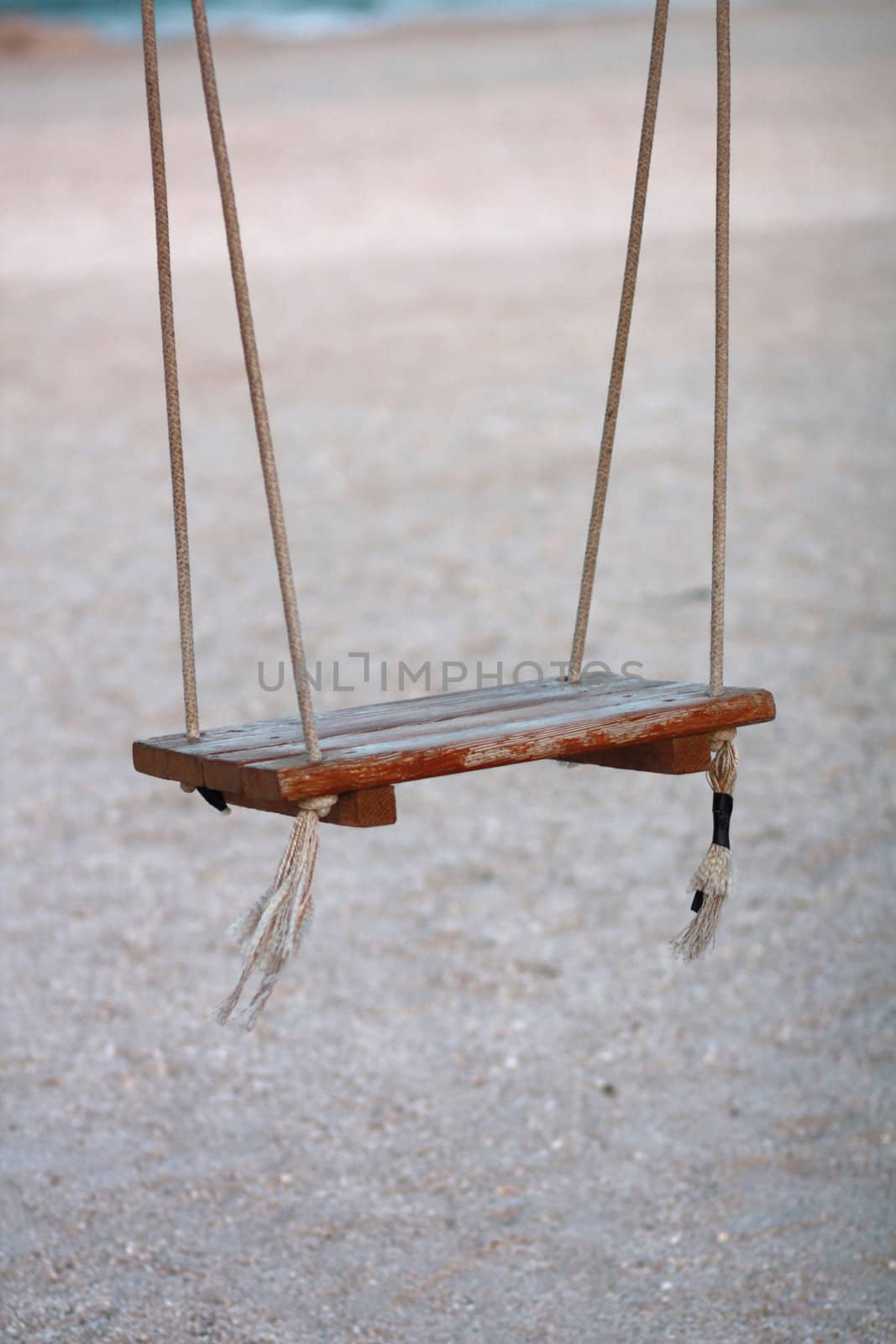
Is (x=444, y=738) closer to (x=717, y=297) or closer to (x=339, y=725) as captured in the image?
(x=339, y=725)

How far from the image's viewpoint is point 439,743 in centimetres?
172

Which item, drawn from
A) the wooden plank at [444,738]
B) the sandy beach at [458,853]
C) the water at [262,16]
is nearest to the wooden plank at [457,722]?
the wooden plank at [444,738]

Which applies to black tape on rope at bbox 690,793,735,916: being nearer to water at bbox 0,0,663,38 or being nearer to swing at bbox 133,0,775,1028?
swing at bbox 133,0,775,1028

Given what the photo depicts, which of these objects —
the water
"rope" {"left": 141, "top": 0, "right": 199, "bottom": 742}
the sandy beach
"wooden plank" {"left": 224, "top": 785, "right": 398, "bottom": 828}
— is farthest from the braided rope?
the water

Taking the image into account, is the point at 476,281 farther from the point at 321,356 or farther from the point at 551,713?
the point at 551,713

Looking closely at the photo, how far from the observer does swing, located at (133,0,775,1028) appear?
169 cm

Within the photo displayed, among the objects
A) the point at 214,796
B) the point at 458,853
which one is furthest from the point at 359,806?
the point at 458,853

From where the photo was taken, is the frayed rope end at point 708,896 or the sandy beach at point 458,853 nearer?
the frayed rope end at point 708,896

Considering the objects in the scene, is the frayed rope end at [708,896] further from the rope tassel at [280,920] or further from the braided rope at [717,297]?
the rope tassel at [280,920]

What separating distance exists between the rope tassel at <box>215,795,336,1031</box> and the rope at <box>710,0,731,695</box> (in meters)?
0.51

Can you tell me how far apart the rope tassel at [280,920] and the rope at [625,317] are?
0.54 m

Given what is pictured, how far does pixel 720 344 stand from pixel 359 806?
714 mm

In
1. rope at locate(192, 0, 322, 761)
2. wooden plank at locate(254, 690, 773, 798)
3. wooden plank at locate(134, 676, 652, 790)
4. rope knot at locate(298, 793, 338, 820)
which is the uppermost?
rope at locate(192, 0, 322, 761)

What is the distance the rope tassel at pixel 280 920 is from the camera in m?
1.74
